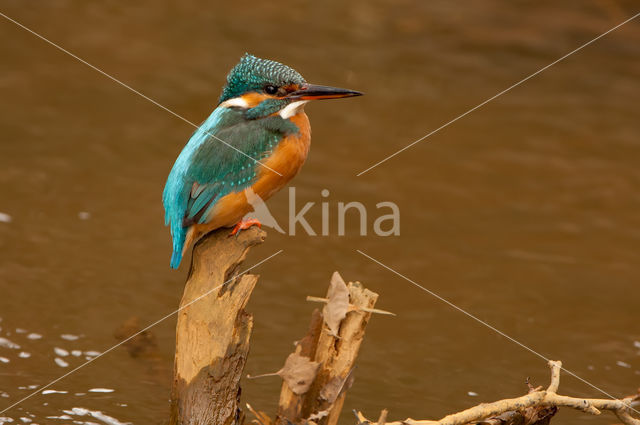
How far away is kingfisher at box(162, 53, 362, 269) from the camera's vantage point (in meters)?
3.44

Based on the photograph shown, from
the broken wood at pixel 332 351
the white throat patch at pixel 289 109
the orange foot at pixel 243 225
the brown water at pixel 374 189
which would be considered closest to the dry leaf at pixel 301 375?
the broken wood at pixel 332 351

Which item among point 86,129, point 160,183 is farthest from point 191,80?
point 160,183

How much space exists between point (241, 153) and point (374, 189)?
130 inches

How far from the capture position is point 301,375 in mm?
3227

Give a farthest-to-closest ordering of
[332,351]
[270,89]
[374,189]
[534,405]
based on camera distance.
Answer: [374,189] < [270,89] < [332,351] < [534,405]

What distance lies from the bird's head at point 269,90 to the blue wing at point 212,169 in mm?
89

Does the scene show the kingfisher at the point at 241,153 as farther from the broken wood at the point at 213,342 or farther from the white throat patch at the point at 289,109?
the broken wood at the point at 213,342

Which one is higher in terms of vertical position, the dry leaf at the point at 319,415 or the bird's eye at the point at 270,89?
the bird's eye at the point at 270,89

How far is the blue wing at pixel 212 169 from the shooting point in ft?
11.3

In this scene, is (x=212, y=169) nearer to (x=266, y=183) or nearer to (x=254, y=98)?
(x=266, y=183)

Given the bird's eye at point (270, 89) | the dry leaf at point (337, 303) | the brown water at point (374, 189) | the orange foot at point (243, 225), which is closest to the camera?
the dry leaf at point (337, 303)

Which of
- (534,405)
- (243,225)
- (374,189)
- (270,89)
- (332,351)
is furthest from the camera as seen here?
(374,189)

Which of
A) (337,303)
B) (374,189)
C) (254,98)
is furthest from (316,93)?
(374,189)

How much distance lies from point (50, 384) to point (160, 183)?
252cm
